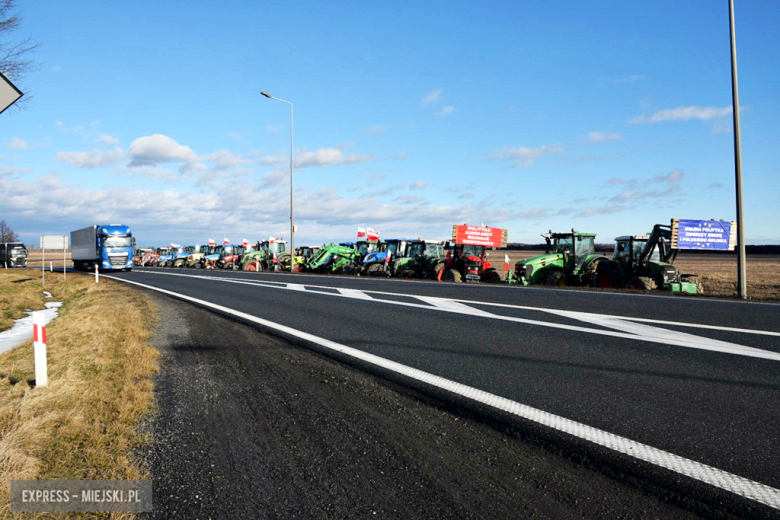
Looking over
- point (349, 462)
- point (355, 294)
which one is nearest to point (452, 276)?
point (355, 294)

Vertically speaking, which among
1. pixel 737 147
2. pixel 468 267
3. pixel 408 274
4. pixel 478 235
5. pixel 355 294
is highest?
pixel 737 147

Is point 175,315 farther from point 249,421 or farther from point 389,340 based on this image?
point 249,421

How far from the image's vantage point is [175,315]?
1104cm

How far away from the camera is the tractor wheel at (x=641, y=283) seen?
15289 mm

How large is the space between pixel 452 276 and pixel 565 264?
4915 mm

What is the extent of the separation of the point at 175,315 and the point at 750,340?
10.2 meters

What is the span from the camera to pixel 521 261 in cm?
1977

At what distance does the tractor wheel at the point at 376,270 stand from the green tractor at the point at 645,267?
11316mm

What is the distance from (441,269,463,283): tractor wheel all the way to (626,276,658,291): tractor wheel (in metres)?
6.88

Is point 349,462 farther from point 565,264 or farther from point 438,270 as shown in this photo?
point 438,270

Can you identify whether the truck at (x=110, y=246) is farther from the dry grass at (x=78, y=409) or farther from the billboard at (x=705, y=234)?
the billboard at (x=705, y=234)

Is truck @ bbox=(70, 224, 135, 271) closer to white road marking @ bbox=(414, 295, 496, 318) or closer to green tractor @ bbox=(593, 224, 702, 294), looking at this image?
white road marking @ bbox=(414, 295, 496, 318)

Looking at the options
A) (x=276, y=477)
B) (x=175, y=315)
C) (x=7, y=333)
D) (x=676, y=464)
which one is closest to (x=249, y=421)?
(x=276, y=477)

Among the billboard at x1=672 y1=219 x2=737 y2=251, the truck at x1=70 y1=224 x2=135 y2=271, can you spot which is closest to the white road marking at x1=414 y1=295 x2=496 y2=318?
the billboard at x1=672 y1=219 x2=737 y2=251
